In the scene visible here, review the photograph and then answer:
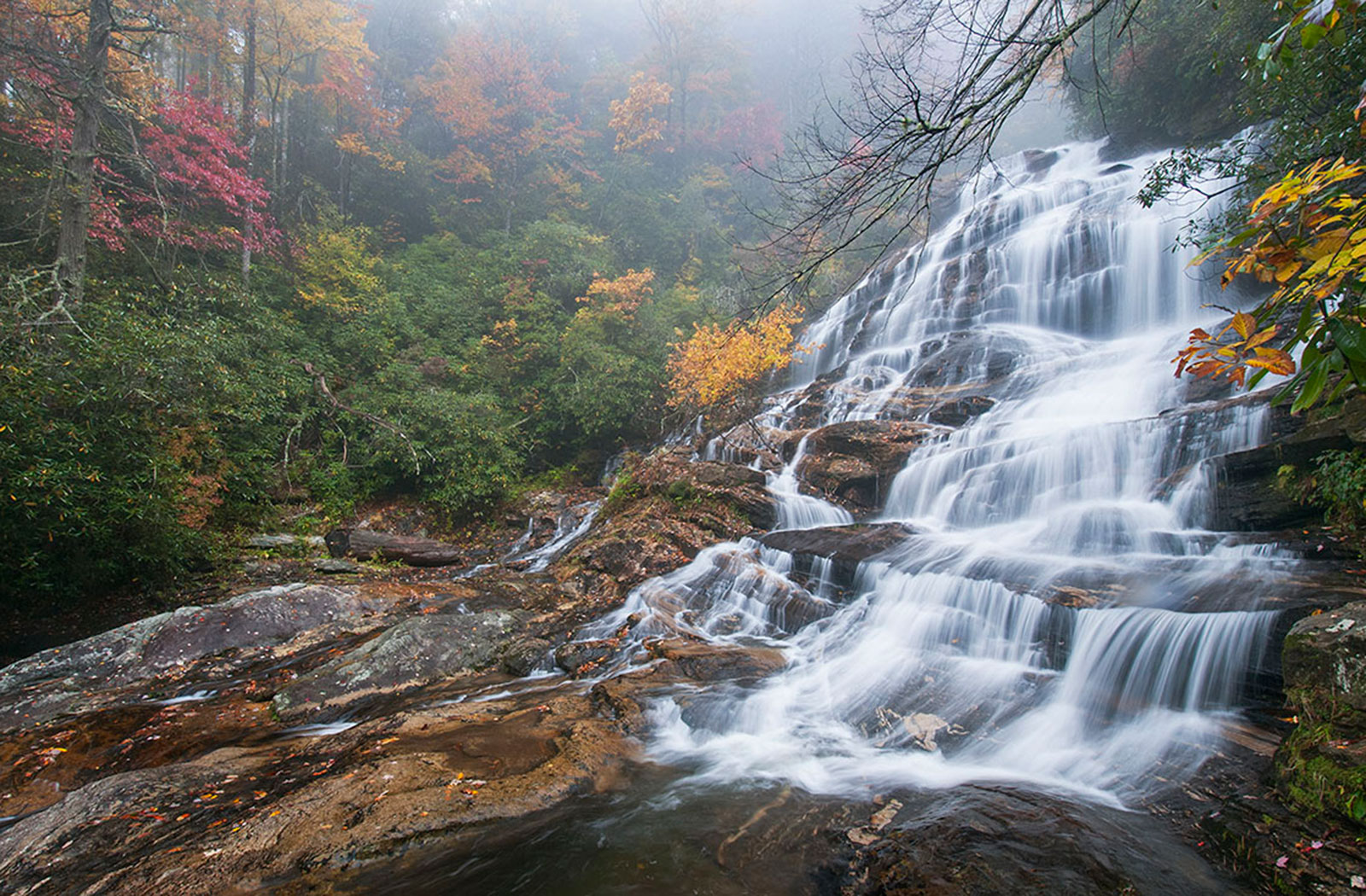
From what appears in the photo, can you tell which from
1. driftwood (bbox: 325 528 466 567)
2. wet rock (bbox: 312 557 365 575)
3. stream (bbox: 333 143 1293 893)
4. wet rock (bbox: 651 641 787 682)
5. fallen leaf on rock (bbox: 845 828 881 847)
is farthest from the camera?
driftwood (bbox: 325 528 466 567)

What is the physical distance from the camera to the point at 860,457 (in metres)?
10.4

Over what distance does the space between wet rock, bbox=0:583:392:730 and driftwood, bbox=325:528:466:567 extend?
2.44 meters

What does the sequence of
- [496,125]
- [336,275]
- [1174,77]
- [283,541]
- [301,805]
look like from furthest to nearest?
1. [496,125]
2. [1174,77]
3. [336,275]
4. [283,541]
5. [301,805]

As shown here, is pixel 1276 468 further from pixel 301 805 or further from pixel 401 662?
pixel 401 662

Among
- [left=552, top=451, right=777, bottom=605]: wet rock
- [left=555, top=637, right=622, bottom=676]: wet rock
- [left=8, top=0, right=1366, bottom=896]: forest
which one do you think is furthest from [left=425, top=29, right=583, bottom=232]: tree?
[left=555, top=637, right=622, bottom=676]: wet rock

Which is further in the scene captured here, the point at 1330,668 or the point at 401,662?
the point at 401,662

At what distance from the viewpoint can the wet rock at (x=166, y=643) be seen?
4.58 m

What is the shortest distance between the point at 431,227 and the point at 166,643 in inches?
768

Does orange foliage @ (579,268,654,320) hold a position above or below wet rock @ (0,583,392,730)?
above

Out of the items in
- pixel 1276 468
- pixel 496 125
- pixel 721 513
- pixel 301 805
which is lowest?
pixel 301 805

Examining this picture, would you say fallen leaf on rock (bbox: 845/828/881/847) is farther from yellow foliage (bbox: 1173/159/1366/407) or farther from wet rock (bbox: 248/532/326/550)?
→ wet rock (bbox: 248/532/326/550)

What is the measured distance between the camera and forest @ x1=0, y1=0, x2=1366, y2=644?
3.75 meters

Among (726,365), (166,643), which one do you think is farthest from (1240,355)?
(726,365)

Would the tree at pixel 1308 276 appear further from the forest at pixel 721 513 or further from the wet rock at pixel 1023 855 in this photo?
the wet rock at pixel 1023 855
